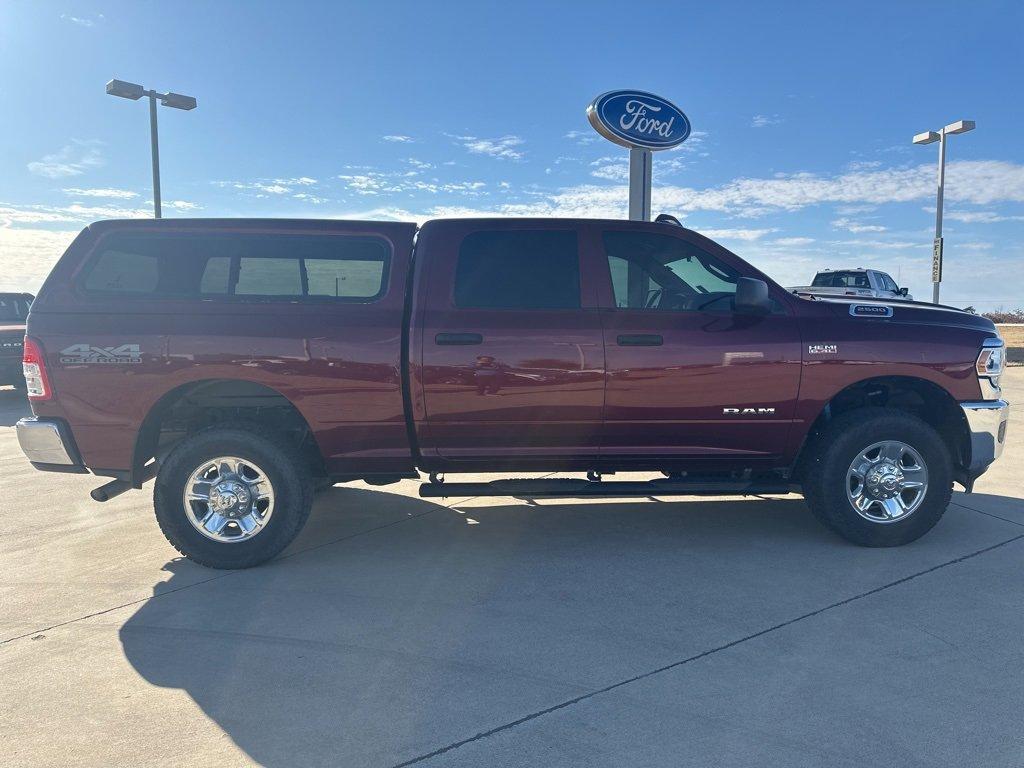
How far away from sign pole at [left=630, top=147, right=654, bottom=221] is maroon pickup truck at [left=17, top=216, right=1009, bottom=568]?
5.29 m

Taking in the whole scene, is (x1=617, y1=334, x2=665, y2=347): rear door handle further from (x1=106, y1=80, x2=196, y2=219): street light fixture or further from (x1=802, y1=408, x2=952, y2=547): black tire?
(x1=106, y1=80, x2=196, y2=219): street light fixture

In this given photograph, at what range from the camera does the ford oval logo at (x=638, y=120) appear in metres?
8.79

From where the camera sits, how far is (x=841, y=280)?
16516mm

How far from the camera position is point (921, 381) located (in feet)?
14.3

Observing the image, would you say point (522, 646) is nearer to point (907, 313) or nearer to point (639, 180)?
point (907, 313)

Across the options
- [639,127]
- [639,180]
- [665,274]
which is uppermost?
[639,127]

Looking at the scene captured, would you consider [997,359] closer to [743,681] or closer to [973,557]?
[973,557]

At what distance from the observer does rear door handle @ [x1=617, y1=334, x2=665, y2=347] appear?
13.6 ft

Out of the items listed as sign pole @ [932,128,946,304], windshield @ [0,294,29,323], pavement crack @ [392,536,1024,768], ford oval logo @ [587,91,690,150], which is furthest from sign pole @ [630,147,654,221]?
sign pole @ [932,128,946,304]

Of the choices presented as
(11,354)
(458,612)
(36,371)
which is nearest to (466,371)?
(458,612)

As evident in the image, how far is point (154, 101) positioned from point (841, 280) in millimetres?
15152

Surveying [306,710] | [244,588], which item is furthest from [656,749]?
[244,588]

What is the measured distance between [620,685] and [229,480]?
257cm

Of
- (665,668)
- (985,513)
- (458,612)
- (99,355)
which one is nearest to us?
(665,668)
